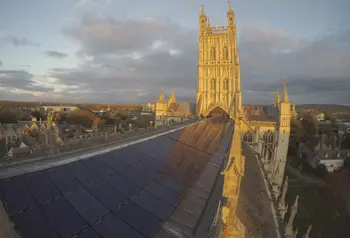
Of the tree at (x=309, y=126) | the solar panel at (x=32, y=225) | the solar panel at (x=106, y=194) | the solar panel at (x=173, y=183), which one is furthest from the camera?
the tree at (x=309, y=126)

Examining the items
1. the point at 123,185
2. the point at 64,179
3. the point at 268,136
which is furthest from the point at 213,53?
the point at 64,179

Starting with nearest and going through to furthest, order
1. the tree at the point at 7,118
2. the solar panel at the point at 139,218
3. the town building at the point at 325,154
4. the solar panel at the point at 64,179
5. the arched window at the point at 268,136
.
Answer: the solar panel at the point at 139,218 < the solar panel at the point at 64,179 < the arched window at the point at 268,136 < the town building at the point at 325,154 < the tree at the point at 7,118

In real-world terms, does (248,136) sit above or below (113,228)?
below

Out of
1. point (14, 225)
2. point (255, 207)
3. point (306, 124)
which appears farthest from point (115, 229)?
point (306, 124)

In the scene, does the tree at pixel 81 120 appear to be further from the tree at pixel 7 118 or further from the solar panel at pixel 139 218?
the solar panel at pixel 139 218

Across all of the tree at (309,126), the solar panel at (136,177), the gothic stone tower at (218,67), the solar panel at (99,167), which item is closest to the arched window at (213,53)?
the gothic stone tower at (218,67)

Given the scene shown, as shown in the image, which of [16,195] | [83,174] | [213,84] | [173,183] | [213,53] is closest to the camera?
[16,195]

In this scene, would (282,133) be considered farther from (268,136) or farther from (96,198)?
(96,198)

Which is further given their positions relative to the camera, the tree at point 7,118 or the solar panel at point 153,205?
the tree at point 7,118
